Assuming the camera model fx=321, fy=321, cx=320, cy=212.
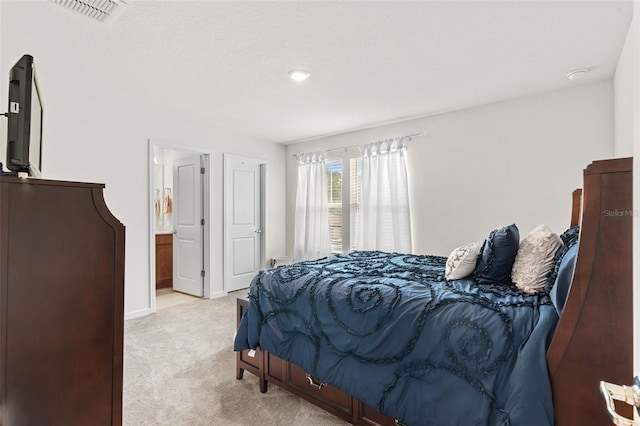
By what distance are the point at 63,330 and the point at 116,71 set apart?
8.34ft

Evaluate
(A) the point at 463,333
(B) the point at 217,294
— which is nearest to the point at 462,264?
(A) the point at 463,333

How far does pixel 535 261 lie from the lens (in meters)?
1.71

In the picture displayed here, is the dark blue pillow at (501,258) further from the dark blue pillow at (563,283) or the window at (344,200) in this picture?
the window at (344,200)

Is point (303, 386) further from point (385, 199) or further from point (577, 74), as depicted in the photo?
point (577, 74)

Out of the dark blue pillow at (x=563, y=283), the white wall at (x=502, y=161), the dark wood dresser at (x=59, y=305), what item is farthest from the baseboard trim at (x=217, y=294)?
the dark blue pillow at (x=563, y=283)

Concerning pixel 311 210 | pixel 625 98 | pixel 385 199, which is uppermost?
pixel 625 98

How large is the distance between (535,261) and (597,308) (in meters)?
0.65

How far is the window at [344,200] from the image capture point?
4.86m

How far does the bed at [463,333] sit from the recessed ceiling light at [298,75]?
1.72 metres

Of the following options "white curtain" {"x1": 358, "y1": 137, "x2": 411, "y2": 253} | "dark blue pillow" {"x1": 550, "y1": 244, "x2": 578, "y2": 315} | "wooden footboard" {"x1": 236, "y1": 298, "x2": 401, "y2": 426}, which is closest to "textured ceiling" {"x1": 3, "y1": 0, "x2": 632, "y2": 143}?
"white curtain" {"x1": 358, "y1": 137, "x2": 411, "y2": 253}

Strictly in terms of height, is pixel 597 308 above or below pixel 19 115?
below

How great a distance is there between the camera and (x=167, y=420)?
1895 mm

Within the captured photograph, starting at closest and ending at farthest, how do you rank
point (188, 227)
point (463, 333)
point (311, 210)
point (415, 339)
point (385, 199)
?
1. point (463, 333)
2. point (415, 339)
3. point (385, 199)
4. point (188, 227)
5. point (311, 210)

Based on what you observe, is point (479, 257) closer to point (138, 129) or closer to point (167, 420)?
point (167, 420)
